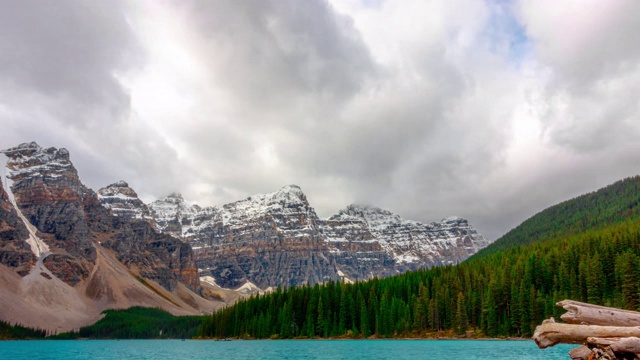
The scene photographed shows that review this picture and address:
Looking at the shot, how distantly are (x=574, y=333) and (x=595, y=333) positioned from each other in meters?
0.55

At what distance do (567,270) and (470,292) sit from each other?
88.0 ft

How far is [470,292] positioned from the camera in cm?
14925

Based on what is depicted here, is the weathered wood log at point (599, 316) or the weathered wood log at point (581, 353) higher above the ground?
the weathered wood log at point (599, 316)

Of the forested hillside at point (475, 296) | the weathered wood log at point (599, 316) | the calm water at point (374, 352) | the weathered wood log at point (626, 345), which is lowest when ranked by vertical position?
the calm water at point (374, 352)

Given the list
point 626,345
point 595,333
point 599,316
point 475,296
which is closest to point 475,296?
point 475,296

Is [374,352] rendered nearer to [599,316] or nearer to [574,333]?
[599,316]

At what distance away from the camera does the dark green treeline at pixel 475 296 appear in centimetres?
12725

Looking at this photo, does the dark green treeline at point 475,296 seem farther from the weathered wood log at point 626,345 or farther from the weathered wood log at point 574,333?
the weathered wood log at point 626,345

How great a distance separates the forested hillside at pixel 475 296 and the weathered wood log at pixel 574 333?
4534 inches

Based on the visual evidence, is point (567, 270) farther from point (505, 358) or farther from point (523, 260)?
point (505, 358)

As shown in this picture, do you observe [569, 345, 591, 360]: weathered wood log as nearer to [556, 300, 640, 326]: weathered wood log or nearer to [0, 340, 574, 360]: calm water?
[556, 300, 640, 326]: weathered wood log

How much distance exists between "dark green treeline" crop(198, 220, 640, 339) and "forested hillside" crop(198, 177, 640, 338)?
0.26 meters

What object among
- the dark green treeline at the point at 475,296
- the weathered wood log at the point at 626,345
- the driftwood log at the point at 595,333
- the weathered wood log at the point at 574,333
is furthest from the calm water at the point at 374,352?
the weathered wood log at the point at 626,345

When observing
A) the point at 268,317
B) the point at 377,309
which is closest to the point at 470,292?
the point at 377,309
